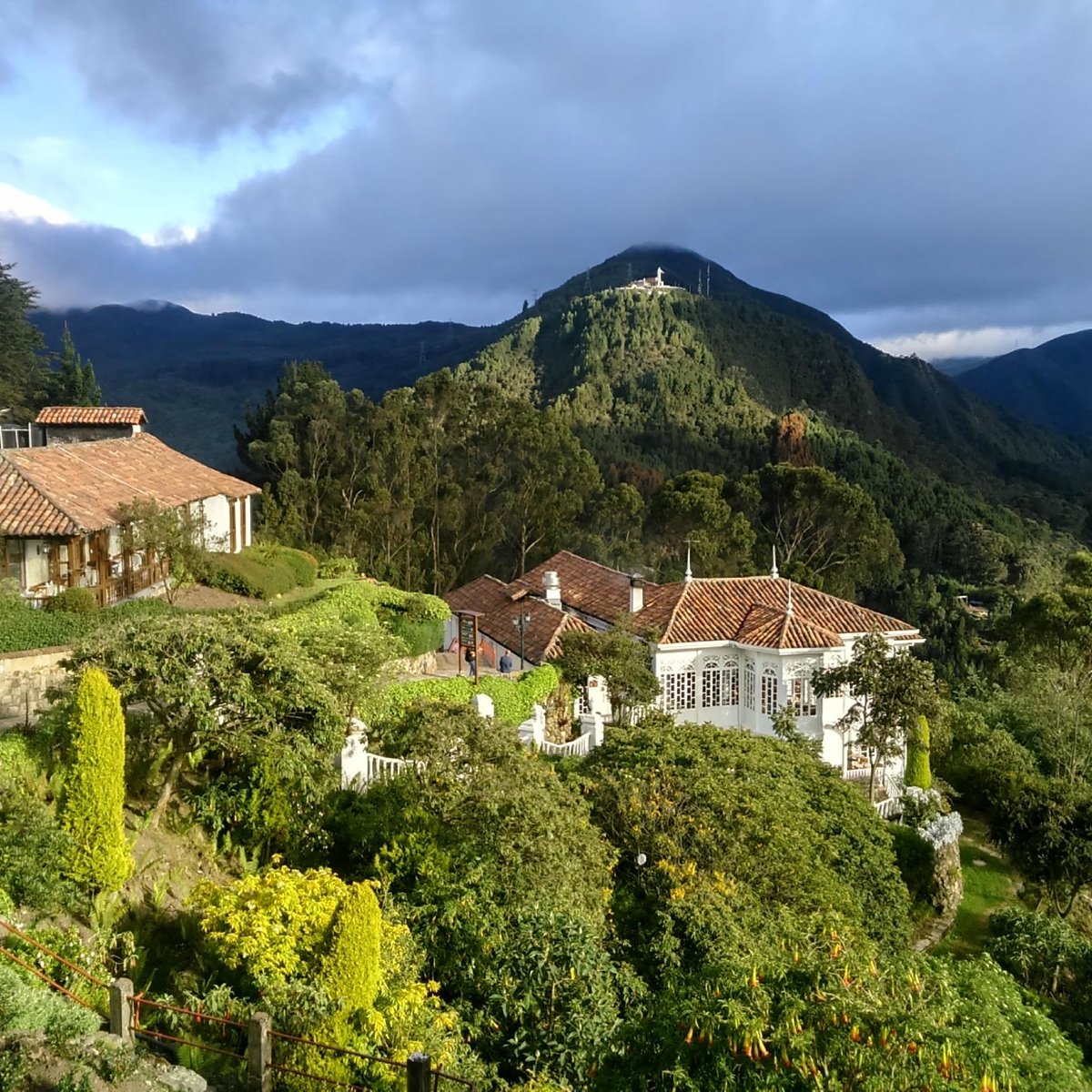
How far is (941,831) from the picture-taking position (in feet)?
62.7

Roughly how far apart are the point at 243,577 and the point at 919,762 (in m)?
17.4

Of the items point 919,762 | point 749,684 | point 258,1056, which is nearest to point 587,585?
point 749,684

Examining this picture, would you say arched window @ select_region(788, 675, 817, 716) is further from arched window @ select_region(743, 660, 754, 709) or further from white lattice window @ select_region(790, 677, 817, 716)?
arched window @ select_region(743, 660, 754, 709)

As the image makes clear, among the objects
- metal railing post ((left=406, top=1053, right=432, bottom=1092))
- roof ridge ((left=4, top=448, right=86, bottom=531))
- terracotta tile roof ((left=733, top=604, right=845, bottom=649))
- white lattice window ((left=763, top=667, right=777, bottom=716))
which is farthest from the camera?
white lattice window ((left=763, top=667, right=777, bottom=716))

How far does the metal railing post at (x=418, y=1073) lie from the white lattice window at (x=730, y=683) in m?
20.1

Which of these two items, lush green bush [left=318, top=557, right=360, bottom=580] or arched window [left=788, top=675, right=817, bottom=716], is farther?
lush green bush [left=318, top=557, right=360, bottom=580]

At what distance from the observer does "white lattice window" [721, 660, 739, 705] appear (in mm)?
25859

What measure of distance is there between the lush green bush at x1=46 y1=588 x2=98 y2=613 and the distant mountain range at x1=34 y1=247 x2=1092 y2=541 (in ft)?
144

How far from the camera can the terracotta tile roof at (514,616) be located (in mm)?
25422

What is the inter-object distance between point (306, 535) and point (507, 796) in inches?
1194

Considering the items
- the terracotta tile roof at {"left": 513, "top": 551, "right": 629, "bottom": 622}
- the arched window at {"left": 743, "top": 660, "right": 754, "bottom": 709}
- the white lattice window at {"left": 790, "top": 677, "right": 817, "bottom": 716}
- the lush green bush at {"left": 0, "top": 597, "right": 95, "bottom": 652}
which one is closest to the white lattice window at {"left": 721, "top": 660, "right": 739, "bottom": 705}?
the arched window at {"left": 743, "top": 660, "right": 754, "bottom": 709}

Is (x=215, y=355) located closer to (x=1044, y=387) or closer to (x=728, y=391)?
(x=728, y=391)

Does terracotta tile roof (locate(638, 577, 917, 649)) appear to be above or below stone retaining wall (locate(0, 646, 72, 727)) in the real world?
below

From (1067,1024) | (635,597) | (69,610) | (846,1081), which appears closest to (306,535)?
(635,597)
